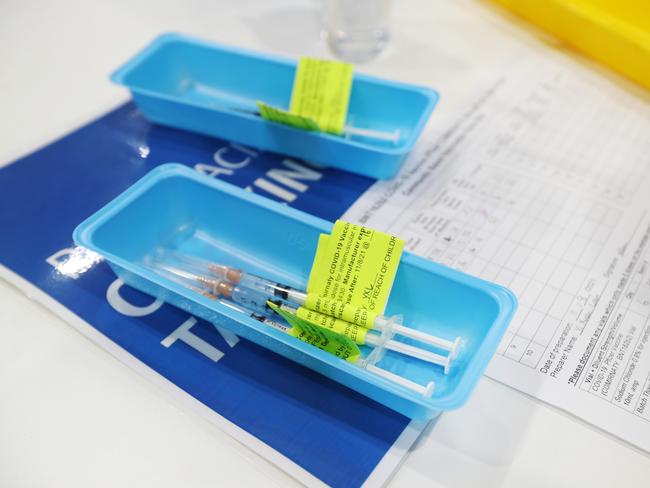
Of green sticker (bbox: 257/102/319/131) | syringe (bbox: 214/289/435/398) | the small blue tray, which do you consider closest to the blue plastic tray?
green sticker (bbox: 257/102/319/131)

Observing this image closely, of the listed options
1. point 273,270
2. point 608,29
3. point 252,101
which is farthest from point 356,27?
point 273,270

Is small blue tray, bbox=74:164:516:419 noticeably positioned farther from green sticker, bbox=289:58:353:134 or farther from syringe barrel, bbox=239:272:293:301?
green sticker, bbox=289:58:353:134

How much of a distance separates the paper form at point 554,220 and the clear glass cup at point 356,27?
186 millimetres

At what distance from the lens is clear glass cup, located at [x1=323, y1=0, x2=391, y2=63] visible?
31.2 inches

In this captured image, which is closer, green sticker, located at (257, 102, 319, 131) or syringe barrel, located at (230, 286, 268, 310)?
syringe barrel, located at (230, 286, 268, 310)

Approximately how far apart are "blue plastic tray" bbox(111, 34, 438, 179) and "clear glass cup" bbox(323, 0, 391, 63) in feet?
0.50

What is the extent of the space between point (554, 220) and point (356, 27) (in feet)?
1.36

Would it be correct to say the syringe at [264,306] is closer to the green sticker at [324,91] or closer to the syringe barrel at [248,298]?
the syringe barrel at [248,298]

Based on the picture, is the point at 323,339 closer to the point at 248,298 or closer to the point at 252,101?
the point at 248,298

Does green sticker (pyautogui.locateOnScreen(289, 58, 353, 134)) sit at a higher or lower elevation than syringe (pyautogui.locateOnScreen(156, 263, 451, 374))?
higher

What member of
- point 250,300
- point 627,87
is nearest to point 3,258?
point 250,300

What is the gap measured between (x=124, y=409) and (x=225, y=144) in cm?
35

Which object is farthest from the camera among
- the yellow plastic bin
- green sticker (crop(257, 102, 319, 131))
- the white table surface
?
the yellow plastic bin

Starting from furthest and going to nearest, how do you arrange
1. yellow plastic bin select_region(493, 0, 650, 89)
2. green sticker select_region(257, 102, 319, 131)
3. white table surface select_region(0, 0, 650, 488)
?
yellow plastic bin select_region(493, 0, 650, 89), green sticker select_region(257, 102, 319, 131), white table surface select_region(0, 0, 650, 488)
